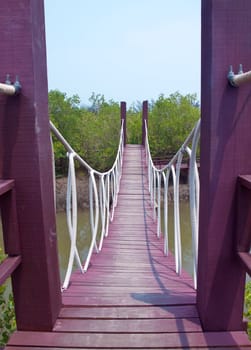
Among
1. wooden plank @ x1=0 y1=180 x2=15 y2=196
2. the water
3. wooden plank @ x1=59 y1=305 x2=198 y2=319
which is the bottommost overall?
the water

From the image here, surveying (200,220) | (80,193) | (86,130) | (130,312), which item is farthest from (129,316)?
(86,130)

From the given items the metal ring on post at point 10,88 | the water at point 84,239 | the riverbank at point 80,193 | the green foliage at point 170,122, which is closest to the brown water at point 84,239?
the water at point 84,239

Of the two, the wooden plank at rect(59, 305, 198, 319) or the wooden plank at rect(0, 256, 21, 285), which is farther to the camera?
the wooden plank at rect(59, 305, 198, 319)

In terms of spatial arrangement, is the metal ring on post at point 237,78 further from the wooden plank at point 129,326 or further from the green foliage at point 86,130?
the green foliage at point 86,130

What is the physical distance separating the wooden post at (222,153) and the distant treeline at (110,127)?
13915 mm

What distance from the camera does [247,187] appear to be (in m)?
1.04

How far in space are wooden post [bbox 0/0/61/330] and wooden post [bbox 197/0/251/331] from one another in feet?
1.67

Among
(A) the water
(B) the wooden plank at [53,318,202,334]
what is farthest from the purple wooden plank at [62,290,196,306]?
(A) the water

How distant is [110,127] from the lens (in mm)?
16281

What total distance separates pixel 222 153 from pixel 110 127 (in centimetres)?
1534

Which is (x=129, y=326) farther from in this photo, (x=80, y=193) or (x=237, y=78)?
(x=80, y=193)

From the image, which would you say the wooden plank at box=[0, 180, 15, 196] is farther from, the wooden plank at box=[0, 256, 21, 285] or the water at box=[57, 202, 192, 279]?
the water at box=[57, 202, 192, 279]

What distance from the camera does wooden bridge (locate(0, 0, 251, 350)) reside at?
1.07 metres

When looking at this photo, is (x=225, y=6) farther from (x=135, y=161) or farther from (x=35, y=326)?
(x=135, y=161)
